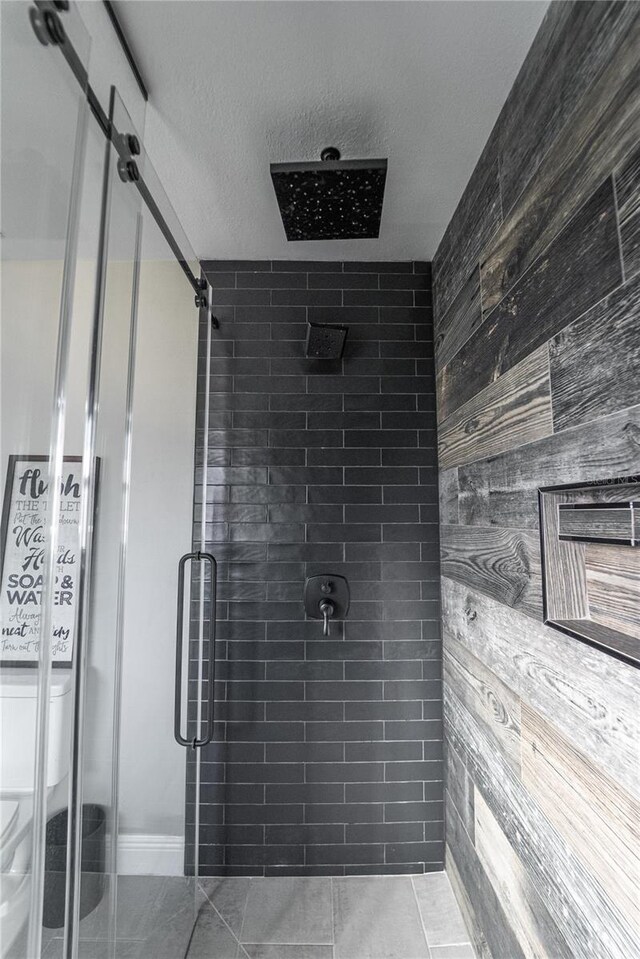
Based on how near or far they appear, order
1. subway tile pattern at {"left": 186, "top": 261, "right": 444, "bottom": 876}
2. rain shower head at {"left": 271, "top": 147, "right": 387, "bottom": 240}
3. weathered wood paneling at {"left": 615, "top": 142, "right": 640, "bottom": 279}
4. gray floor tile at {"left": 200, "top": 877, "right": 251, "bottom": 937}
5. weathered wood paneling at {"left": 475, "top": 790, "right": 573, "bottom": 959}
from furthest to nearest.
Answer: subway tile pattern at {"left": 186, "top": 261, "right": 444, "bottom": 876} < gray floor tile at {"left": 200, "top": 877, "right": 251, "bottom": 937} < rain shower head at {"left": 271, "top": 147, "right": 387, "bottom": 240} < weathered wood paneling at {"left": 475, "top": 790, "right": 573, "bottom": 959} < weathered wood paneling at {"left": 615, "top": 142, "right": 640, "bottom": 279}

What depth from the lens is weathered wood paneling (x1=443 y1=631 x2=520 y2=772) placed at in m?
1.24

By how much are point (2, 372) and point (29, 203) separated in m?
0.30

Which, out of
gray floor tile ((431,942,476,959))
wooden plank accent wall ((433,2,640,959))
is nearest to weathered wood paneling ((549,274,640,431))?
wooden plank accent wall ((433,2,640,959))

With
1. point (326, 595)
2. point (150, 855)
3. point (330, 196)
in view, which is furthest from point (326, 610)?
point (330, 196)

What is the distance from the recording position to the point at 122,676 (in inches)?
44.1

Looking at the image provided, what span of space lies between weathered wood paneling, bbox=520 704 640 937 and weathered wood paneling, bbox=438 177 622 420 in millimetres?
915

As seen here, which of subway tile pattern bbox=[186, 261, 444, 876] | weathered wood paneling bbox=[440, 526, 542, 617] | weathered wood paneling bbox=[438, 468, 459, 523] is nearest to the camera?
weathered wood paneling bbox=[440, 526, 542, 617]

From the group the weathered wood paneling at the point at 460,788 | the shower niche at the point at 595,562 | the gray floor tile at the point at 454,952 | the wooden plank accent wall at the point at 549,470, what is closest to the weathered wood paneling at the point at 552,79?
the wooden plank accent wall at the point at 549,470

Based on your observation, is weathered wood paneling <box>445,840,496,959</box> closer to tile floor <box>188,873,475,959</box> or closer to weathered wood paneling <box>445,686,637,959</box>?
tile floor <box>188,873,475,959</box>

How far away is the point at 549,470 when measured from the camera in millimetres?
1079

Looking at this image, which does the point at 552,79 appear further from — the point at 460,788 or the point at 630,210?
the point at 460,788

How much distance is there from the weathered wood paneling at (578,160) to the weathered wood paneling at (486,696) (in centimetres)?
116

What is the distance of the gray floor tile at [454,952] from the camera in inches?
60.8

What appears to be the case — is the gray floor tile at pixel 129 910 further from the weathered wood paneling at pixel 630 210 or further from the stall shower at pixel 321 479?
the weathered wood paneling at pixel 630 210
